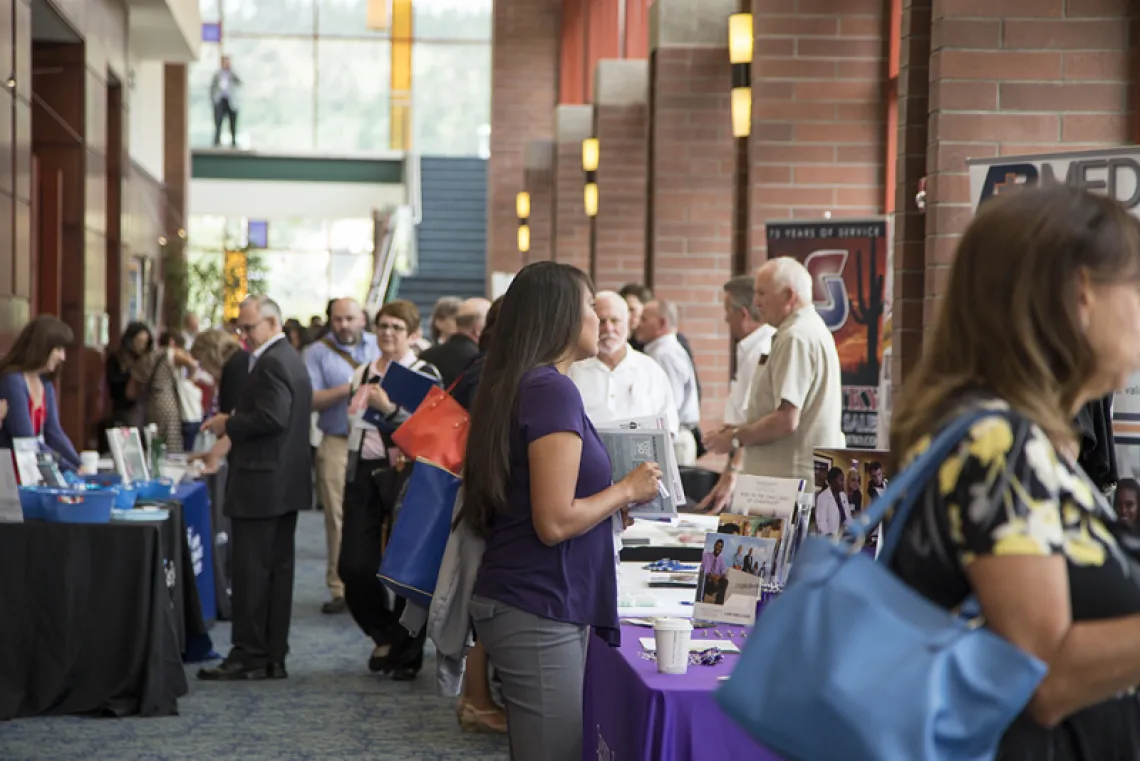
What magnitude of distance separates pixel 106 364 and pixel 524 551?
959cm

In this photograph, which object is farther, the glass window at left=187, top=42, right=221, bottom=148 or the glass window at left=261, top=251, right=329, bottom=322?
the glass window at left=187, top=42, right=221, bottom=148

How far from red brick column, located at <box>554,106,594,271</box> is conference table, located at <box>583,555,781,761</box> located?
39.0ft

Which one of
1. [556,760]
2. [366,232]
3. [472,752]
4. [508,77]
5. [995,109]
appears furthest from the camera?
[366,232]

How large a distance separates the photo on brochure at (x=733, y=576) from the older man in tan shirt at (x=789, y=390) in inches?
81.1

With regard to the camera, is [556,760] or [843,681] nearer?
[843,681]

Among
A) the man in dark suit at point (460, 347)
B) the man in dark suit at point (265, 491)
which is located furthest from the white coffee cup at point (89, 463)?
the man in dark suit at point (460, 347)

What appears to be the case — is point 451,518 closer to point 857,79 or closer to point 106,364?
point 857,79

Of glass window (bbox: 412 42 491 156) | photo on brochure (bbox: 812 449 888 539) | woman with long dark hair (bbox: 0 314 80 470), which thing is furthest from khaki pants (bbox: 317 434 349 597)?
glass window (bbox: 412 42 491 156)

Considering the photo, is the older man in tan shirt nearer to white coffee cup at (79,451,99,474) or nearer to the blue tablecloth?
the blue tablecloth

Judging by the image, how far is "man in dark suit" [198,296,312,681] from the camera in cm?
605

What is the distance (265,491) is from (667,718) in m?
3.72

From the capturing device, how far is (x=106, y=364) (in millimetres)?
11773

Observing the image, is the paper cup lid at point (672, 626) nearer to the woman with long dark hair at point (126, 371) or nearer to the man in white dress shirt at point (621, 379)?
the man in white dress shirt at point (621, 379)

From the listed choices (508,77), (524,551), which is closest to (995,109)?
(524,551)
